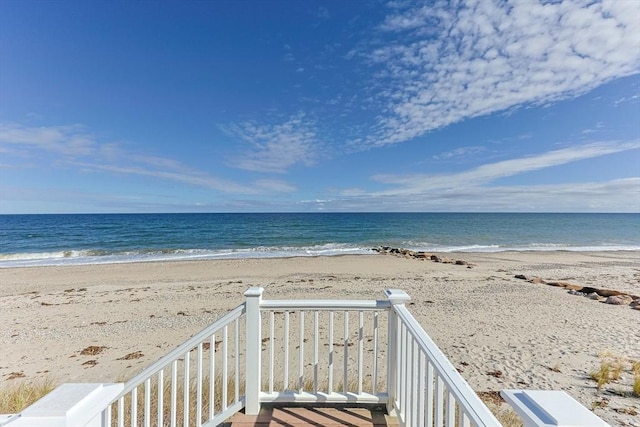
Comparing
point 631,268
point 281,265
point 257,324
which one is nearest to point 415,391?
point 257,324

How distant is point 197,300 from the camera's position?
8820 millimetres

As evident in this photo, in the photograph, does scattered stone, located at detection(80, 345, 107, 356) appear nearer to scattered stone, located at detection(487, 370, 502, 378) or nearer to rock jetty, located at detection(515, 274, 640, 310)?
scattered stone, located at detection(487, 370, 502, 378)

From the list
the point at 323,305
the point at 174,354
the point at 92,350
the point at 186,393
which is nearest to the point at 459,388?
the point at 323,305

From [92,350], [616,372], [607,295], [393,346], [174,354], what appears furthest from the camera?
[607,295]

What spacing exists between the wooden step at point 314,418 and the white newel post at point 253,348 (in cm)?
10

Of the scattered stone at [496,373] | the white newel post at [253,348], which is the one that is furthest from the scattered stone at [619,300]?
the white newel post at [253,348]

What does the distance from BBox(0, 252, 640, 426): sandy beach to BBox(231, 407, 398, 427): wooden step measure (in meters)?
2.37

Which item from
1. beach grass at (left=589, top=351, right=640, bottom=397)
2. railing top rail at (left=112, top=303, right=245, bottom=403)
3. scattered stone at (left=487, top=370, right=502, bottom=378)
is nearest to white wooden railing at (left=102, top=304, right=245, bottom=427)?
railing top rail at (left=112, top=303, right=245, bottom=403)

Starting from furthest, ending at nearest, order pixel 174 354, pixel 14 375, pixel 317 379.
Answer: pixel 14 375, pixel 317 379, pixel 174 354

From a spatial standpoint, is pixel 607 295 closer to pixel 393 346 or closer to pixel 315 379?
pixel 393 346

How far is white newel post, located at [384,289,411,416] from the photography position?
2.77 m

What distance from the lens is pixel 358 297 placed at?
8.98 metres

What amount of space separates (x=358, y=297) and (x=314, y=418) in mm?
6267

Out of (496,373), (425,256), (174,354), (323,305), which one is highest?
(323,305)
